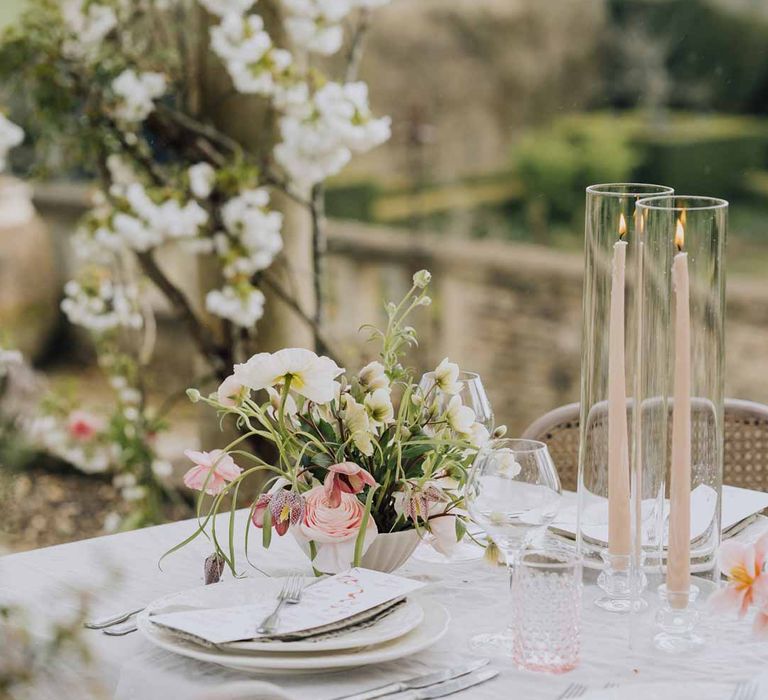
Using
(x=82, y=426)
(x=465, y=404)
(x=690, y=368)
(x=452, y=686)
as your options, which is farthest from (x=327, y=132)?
(x=452, y=686)

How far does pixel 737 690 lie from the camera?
1126 millimetres

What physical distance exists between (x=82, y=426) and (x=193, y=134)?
842 mm

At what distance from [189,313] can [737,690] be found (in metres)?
2.17

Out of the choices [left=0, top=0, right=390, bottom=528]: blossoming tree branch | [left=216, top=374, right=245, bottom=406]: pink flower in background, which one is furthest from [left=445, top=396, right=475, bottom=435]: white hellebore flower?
[left=0, top=0, right=390, bottom=528]: blossoming tree branch

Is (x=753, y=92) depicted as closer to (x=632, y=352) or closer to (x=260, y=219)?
(x=260, y=219)

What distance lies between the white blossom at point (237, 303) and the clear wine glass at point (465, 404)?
1.42m

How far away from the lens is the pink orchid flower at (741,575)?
1144 mm

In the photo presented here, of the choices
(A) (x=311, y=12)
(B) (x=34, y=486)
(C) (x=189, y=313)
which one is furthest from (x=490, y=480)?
(B) (x=34, y=486)

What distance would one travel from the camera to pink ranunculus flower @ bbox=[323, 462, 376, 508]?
1.32m

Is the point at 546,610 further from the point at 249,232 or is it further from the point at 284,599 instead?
the point at 249,232

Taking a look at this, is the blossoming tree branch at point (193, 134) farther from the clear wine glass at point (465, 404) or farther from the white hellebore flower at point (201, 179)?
the clear wine glass at point (465, 404)

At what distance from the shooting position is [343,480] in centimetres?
135

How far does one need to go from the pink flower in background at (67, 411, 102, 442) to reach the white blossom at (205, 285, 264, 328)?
626 mm

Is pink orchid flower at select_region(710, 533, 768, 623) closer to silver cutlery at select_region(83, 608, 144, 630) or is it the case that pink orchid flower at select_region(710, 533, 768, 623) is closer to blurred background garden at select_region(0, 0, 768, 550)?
silver cutlery at select_region(83, 608, 144, 630)
